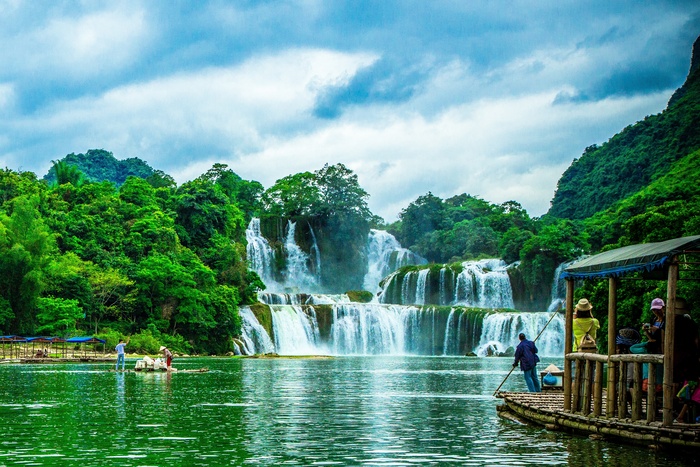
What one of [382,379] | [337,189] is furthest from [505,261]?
[382,379]

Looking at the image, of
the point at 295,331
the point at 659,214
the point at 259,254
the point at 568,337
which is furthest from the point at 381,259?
the point at 568,337

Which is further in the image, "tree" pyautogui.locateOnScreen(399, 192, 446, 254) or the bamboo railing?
"tree" pyautogui.locateOnScreen(399, 192, 446, 254)

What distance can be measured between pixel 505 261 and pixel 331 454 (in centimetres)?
6316

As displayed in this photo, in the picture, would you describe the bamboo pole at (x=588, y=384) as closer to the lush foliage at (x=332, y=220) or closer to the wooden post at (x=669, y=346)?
the wooden post at (x=669, y=346)

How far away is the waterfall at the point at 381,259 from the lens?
87438mm

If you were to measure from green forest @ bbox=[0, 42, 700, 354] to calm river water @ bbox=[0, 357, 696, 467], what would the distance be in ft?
39.3

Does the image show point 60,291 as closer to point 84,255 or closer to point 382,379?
point 84,255

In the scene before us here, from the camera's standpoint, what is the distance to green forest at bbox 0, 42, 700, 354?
5369 centimetres

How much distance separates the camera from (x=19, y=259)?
2064 inches

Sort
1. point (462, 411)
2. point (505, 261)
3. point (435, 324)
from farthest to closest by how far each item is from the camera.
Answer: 1. point (505, 261)
2. point (435, 324)
3. point (462, 411)

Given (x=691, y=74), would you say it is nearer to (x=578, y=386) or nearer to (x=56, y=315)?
(x=56, y=315)

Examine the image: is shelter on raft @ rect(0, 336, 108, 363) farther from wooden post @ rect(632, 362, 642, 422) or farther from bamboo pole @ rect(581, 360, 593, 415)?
wooden post @ rect(632, 362, 642, 422)

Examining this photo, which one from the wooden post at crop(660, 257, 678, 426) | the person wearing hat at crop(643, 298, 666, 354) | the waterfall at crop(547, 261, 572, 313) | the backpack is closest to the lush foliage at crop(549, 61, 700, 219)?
the waterfall at crop(547, 261, 572, 313)

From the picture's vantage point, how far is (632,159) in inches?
3969
